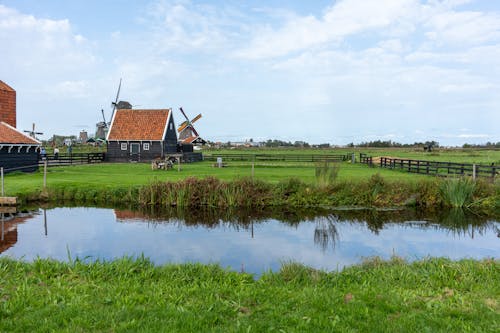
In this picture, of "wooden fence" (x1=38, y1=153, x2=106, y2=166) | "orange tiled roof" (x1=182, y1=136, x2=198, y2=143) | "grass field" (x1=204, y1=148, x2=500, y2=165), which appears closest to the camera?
"wooden fence" (x1=38, y1=153, x2=106, y2=166)

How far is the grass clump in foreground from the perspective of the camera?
453 cm

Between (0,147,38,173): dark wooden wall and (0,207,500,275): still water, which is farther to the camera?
(0,147,38,173): dark wooden wall

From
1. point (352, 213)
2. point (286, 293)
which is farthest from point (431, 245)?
point (286, 293)

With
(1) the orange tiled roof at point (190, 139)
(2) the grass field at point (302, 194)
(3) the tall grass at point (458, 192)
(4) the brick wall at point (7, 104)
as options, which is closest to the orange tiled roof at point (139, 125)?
(1) the orange tiled roof at point (190, 139)

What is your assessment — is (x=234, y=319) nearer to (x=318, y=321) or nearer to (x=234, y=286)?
(x=318, y=321)

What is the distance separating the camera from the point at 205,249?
412 inches

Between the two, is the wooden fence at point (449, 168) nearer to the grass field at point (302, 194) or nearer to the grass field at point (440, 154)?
the grass field at point (302, 194)

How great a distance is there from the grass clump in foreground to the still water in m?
1.20

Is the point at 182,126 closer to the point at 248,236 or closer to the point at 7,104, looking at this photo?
the point at 7,104

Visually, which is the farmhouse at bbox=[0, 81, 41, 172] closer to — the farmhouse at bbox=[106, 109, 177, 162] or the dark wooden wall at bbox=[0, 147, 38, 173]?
the dark wooden wall at bbox=[0, 147, 38, 173]

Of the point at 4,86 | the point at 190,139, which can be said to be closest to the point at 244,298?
the point at 4,86

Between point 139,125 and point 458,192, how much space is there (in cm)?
3460

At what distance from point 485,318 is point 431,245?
681 cm

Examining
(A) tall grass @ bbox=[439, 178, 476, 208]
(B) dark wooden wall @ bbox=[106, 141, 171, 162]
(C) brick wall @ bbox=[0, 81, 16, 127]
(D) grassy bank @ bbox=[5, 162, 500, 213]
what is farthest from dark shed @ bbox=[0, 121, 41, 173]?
(A) tall grass @ bbox=[439, 178, 476, 208]
